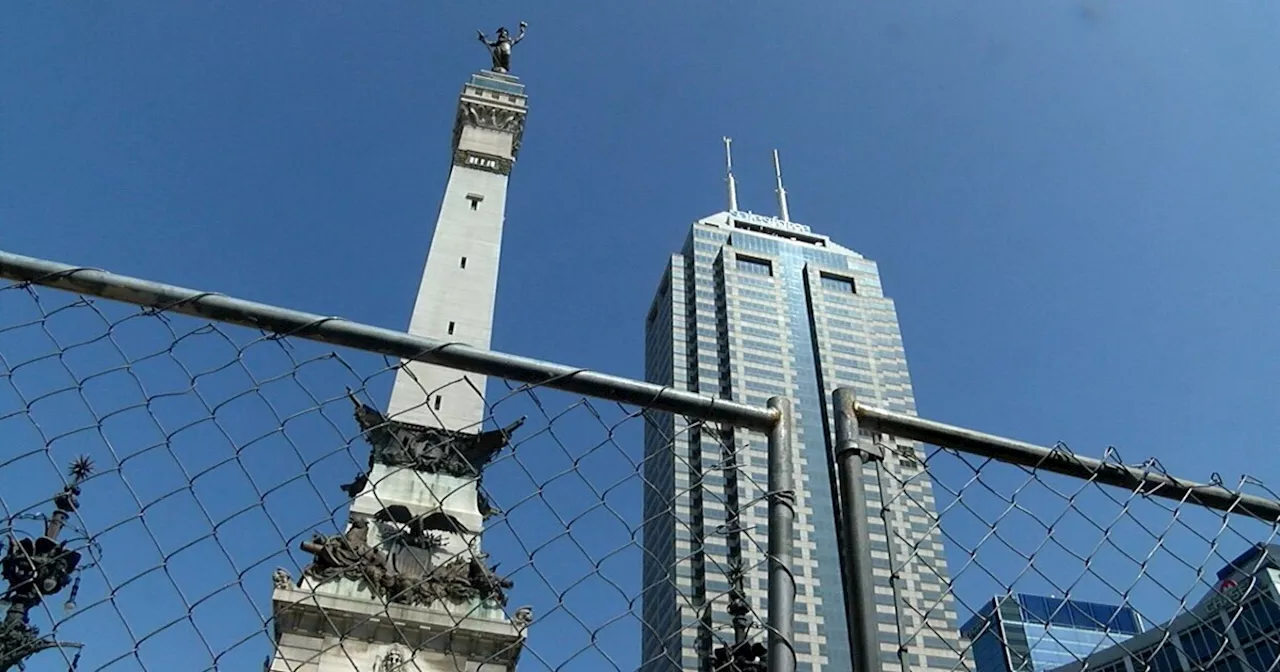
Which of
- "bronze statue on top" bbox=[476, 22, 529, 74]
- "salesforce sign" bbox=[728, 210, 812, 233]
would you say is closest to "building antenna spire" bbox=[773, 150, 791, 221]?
"salesforce sign" bbox=[728, 210, 812, 233]

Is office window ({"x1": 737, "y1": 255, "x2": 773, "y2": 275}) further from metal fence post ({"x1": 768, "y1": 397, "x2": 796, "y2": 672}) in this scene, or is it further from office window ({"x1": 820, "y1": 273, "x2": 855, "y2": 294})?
metal fence post ({"x1": 768, "y1": 397, "x2": 796, "y2": 672})

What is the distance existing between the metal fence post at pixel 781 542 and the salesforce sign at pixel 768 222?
84.9m

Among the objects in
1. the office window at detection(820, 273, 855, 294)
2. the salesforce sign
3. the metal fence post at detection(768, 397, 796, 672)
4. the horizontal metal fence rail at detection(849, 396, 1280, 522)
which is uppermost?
the salesforce sign

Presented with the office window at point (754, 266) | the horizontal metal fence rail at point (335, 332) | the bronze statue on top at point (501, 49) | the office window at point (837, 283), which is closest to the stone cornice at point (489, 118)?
the bronze statue on top at point (501, 49)

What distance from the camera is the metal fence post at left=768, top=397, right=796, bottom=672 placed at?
1970 millimetres

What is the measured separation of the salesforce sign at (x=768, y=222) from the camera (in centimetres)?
8600

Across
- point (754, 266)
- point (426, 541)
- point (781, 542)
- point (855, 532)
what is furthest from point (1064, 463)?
point (754, 266)

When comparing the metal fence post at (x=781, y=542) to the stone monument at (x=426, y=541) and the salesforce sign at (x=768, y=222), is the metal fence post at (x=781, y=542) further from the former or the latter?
the salesforce sign at (x=768, y=222)

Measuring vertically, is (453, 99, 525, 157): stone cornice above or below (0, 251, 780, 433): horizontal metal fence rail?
above

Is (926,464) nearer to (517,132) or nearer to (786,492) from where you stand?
(786,492)

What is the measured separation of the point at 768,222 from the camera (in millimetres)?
86562

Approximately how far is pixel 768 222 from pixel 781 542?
86117 mm

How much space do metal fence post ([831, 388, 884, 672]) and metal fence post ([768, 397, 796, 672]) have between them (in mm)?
127

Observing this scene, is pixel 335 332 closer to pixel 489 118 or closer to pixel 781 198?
pixel 489 118
